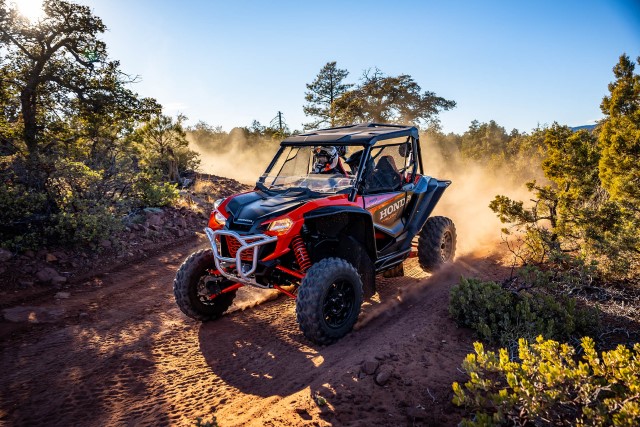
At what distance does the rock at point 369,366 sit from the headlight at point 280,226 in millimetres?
1518

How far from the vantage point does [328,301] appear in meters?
3.98

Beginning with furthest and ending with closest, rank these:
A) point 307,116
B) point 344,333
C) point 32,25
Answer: point 307,116 → point 32,25 → point 344,333

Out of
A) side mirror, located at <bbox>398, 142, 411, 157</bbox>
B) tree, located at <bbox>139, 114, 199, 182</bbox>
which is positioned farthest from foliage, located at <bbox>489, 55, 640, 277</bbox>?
tree, located at <bbox>139, 114, 199, 182</bbox>

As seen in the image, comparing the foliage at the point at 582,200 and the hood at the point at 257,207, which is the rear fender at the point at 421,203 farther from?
the hood at the point at 257,207

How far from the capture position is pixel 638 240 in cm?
509

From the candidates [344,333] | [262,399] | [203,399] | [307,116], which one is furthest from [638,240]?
[307,116]

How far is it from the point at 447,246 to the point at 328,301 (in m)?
3.30

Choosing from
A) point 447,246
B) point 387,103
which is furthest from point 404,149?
point 387,103

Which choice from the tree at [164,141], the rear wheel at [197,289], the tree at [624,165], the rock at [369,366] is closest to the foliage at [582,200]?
the tree at [624,165]

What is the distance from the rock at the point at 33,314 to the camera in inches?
198

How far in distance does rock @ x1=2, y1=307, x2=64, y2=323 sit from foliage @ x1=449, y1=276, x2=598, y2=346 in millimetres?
5258

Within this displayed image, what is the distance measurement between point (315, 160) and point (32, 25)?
928cm

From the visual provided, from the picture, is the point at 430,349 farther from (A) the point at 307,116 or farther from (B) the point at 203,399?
(A) the point at 307,116

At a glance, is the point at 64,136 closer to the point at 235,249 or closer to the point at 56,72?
the point at 56,72
